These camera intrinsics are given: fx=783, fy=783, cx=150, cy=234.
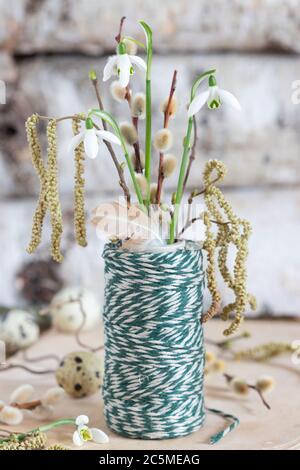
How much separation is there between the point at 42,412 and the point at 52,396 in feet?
0.14

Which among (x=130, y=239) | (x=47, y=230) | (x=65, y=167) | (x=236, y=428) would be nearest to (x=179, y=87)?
(x=65, y=167)

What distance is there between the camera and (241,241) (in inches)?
36.8

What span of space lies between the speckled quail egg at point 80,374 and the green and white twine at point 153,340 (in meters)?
0.15

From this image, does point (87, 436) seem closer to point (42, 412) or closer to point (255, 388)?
point (42, 412)

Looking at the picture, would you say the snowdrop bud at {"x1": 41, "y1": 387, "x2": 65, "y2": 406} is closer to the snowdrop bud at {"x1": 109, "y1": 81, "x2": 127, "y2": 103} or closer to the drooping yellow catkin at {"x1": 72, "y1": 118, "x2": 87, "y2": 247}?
the drooping yellow catkin at {"x1": 72, "y1": 118, "x2": 87, "y2": 247}

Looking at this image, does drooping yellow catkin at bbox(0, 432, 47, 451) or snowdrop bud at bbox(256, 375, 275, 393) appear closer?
drooping yellow catkin at bbox(0, 432, 47, 451)

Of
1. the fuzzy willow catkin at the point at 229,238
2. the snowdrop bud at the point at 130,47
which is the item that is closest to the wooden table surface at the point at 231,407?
the fuzzy willow catkin at the point at 229,238

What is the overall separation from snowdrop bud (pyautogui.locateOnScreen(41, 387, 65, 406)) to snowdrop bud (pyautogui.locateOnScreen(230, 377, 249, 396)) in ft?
0.81

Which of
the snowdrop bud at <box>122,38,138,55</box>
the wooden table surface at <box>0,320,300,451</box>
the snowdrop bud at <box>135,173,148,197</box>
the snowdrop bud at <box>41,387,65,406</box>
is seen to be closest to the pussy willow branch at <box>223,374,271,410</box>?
the wooden table surface at <box>0,320,300,451</box>

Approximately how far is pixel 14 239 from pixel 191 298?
769 millimetres

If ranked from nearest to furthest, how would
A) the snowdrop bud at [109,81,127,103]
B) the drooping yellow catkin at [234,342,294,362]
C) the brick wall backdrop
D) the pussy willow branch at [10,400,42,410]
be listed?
the snowdrop bud at [109,81,127,103] → the pussy willow branch at [10,400,42,410] → the drooping yellow catkin at [234,342,294,362] → the brick wall backdrop

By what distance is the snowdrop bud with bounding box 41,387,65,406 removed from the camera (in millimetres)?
1070

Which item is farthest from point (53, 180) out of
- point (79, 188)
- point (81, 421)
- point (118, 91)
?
point (81, 421)
